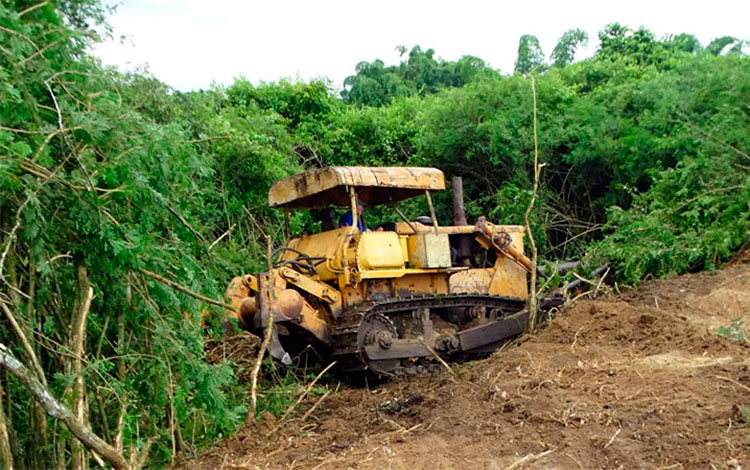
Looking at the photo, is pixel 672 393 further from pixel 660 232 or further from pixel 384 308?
pixel 660 232

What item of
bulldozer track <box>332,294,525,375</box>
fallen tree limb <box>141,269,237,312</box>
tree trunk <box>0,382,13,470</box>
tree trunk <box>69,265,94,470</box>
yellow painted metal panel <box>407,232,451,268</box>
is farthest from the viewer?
yellow painted metal panel <box>407,232,451,268</box>

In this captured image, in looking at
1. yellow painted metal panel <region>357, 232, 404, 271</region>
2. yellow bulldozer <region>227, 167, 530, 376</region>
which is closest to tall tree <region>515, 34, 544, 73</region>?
yellow bulldozer <region>227, 167, 530, 376</region>

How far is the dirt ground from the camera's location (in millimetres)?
5246

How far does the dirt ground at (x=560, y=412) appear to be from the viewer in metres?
5.25

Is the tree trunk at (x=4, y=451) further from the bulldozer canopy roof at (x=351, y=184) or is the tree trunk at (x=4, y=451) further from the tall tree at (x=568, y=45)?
the tall tree at (x=568, y=45)

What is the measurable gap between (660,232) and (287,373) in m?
6.52

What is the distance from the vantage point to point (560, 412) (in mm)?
6000

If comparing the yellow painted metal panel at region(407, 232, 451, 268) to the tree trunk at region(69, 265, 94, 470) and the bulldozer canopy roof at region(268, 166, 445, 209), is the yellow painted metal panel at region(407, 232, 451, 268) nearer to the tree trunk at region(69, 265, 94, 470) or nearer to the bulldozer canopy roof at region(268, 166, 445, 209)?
the bulldozer canopy roof at region(268, 166, 445, 209)

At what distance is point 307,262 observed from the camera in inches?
379

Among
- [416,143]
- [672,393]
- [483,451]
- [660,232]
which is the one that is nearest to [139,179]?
[483,451]

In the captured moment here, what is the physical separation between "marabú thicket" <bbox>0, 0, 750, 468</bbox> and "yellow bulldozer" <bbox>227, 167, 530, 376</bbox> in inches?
33.3

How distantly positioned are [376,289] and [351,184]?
4.26 feet

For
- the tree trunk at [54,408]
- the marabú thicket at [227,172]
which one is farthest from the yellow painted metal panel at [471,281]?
the tree trunk at [54,408]

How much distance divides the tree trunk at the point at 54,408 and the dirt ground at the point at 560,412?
1433 millimetres
